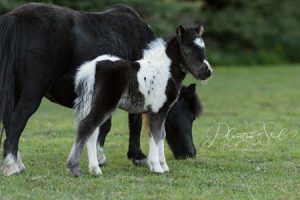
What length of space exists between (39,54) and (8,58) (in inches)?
13.3

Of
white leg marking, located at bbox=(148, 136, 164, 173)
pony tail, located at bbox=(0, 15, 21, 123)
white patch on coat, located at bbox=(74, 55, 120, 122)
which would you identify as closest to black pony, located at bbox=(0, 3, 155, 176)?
pony tail, located at bbox=(0, 15, 21, 123)

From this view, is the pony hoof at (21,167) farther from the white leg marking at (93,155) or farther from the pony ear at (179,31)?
the pony ear at (179,31)

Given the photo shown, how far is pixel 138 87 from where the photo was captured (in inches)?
278

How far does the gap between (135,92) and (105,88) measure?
14.3 inches

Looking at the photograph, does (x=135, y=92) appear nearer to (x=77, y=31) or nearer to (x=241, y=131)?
(x=77, y=31)

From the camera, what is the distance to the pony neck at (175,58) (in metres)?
7.32

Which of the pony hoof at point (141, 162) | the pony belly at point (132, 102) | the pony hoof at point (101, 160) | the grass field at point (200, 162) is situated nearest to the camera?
the grass field at point (200, 162)

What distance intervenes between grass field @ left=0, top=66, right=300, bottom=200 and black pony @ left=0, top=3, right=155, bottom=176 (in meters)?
0.65

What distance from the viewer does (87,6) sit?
20156mm

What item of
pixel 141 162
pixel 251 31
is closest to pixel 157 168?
pixel 141 162

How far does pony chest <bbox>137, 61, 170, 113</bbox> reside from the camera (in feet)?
23.3

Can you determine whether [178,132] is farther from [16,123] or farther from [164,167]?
[16,123]

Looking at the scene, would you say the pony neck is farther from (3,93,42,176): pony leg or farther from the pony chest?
(3,93,42,176): pony leg

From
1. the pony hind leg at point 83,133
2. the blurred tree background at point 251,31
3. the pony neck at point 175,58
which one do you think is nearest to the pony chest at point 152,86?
the pony neck at point 175,58
